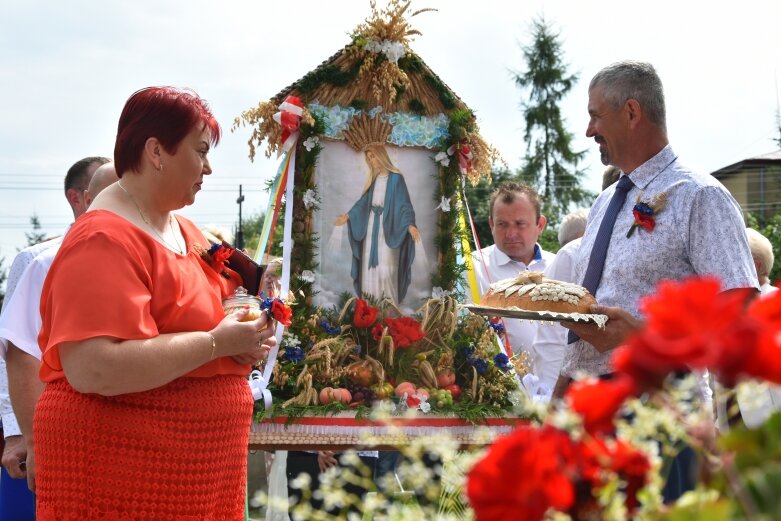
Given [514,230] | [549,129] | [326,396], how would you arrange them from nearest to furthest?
[326,396] < [514,230] < [549,129]

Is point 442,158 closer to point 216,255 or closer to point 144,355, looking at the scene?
point 216,255

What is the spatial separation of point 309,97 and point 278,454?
2.67 m

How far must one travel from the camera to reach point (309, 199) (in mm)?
4898

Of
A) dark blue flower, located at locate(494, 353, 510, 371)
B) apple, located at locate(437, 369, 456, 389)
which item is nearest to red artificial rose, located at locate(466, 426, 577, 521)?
apple, located at locate(437, 369, 456, 389)

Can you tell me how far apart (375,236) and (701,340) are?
4357 mm

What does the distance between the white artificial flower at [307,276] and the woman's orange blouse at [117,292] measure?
205cm

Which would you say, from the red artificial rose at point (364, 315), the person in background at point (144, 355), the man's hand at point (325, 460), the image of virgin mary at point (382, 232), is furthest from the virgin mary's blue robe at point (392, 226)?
the person in background at point (144, 355)

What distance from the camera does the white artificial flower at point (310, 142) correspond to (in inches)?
192

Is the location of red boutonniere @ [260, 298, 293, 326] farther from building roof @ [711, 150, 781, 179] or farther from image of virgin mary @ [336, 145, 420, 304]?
building roof @ [711, 150, 781, 179]

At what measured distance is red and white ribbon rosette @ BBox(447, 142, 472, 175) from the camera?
5078mm

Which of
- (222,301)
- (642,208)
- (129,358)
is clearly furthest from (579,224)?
(129,358)

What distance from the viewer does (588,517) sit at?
83 cm

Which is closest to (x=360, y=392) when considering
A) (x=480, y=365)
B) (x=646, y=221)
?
(x=480, y=365)

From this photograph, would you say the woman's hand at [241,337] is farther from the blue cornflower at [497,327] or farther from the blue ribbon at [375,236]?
the blue cornflower at [497,327]
